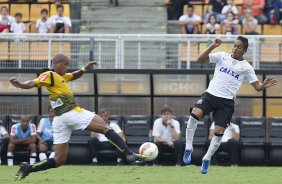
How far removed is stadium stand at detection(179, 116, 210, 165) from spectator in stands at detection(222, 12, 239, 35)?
126 inches

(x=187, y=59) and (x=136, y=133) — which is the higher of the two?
(x=187, y=59)

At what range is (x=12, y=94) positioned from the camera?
25656 millimetres

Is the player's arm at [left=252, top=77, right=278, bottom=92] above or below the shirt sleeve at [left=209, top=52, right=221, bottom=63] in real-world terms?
below

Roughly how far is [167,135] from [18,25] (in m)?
5.59

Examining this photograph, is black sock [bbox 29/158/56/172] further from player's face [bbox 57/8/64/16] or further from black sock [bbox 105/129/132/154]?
player's face [bbox 57/8/64/16]

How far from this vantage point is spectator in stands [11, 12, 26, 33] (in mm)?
26766

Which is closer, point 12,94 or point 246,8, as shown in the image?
point 12,94

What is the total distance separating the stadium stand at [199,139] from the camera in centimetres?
2434

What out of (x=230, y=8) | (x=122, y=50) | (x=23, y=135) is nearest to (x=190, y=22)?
(x=230, y=8)

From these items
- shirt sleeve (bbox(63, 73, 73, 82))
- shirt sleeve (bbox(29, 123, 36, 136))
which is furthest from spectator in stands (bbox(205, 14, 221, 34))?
shirt sleeve (bbox(63, 73, 73, 82))

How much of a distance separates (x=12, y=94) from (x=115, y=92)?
2.67 metres

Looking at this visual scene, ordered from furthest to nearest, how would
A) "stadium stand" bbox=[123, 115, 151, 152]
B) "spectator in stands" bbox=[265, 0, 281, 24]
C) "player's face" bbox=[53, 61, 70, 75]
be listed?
"spectator in stands" bbox=[265, 0, 281, 24], "stadium stand" bbox=[123, 115, 151, 152], "player's face" bbox=[53, 61, 70, 75]

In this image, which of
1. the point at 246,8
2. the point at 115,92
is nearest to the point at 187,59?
the point at 115,92

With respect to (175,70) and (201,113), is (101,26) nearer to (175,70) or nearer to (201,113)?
(175,70)
